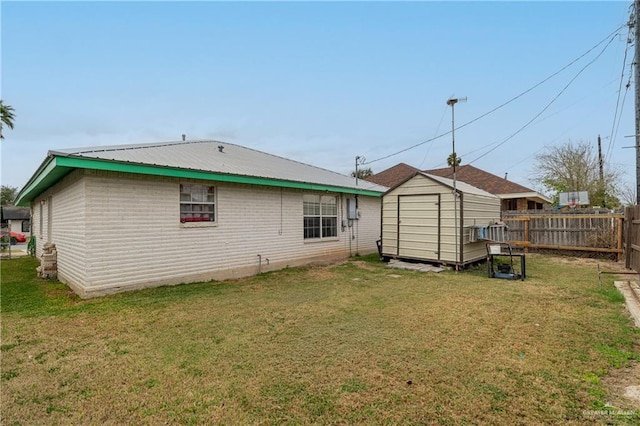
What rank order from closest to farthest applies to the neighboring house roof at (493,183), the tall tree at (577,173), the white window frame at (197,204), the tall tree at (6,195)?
the white window frame at (197,204), the neighboring house roof at (493,183), the tall tree at (577,173), the tall tree at (6,195)

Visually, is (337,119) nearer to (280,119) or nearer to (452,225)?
(280,119)

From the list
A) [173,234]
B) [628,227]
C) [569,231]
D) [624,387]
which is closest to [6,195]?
[173,234]

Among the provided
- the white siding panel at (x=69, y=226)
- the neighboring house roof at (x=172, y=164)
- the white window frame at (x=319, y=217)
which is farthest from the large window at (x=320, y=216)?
the white siding panel at (x=69, y=226)

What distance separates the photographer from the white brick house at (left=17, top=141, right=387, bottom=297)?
→ 5.79m

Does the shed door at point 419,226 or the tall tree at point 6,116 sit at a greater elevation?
the tall tree at point 6,116

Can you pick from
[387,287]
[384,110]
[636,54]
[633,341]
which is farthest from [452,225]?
[384,110]

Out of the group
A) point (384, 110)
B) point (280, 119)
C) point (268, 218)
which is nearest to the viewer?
point (268, 218)

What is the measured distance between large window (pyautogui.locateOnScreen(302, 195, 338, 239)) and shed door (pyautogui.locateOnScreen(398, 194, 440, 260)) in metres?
2.44

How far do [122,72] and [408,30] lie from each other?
10.4m

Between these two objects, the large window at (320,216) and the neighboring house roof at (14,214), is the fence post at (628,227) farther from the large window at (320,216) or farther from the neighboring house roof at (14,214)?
the neighboring house roof at (14,214)

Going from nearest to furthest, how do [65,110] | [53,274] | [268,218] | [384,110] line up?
[53,274] < [268,218] < [65,110] < [384,110]

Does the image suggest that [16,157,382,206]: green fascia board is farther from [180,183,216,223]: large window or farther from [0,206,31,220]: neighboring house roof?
[0,206,31,220]: neighboring house roof

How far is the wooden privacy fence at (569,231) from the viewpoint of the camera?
1035cm

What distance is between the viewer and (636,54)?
8.43 metres
